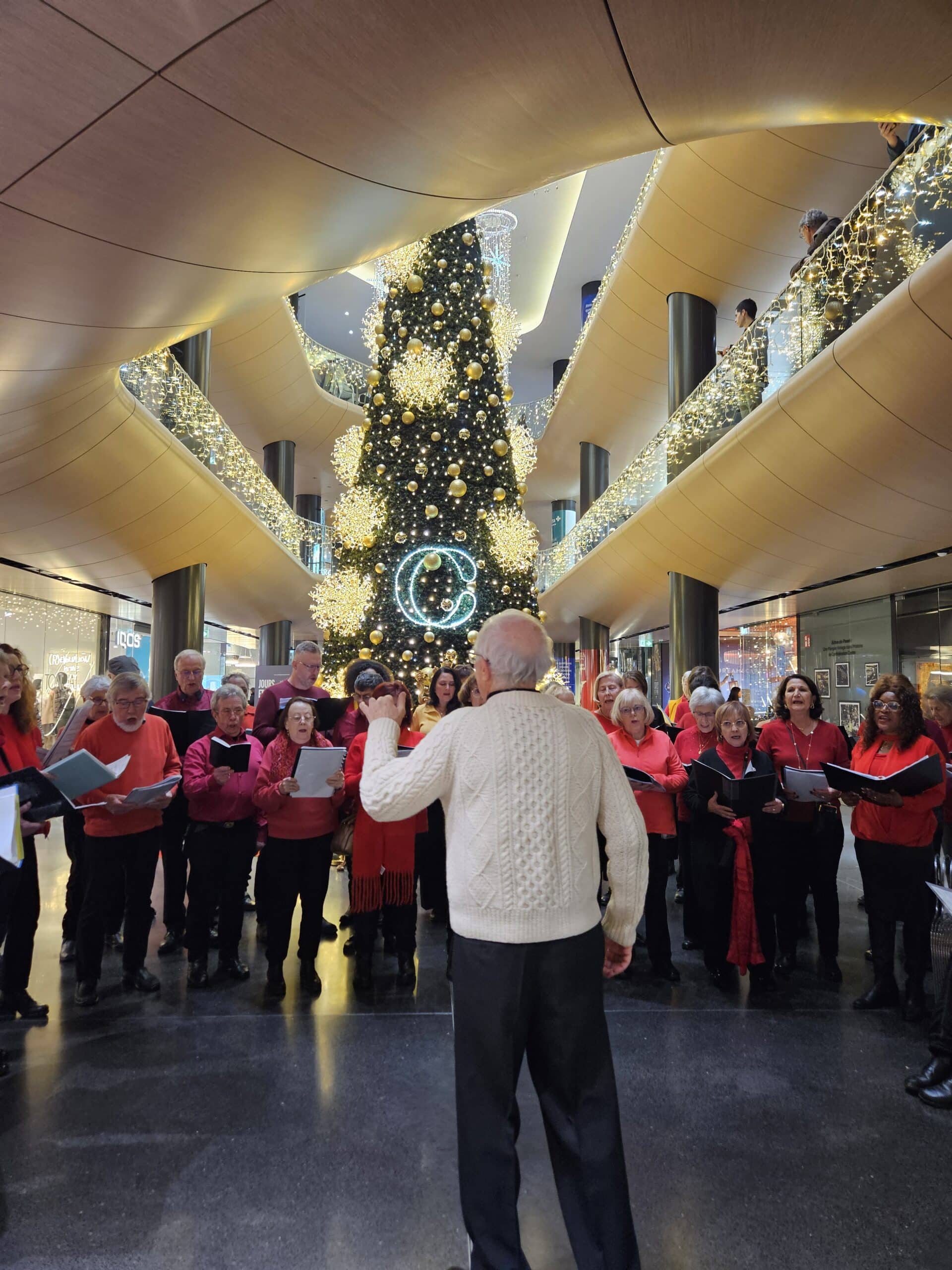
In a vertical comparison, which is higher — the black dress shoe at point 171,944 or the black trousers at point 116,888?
the black trousers at point 116,888

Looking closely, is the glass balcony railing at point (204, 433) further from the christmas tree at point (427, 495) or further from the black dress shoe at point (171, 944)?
the black dress shoe at point (171, 944)

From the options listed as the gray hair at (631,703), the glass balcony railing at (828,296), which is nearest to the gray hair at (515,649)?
the gray hair at (631,703)

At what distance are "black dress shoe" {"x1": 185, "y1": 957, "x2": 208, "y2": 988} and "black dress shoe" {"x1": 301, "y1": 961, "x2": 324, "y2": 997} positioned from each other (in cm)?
53

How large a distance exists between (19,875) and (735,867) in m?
3.64

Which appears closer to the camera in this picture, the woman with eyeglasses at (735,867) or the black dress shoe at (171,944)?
the woman with eyeglasses at (735,867)

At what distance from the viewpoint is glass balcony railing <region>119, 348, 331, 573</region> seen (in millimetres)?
8750

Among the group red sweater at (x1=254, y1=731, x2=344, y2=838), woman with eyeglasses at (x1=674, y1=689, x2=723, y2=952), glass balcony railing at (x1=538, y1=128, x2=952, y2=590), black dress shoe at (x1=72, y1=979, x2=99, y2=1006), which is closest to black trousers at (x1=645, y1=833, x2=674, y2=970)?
woman with eyeglasses at (x1=674, y1=689, x2=723, y2=952)

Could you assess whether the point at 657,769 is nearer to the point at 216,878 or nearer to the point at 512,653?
the point at 216,878

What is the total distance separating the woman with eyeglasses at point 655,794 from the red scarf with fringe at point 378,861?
1.30 meters

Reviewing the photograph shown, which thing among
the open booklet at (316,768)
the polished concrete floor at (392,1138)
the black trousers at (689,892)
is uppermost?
the open booklet at (316,768)

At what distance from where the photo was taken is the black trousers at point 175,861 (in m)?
5.21

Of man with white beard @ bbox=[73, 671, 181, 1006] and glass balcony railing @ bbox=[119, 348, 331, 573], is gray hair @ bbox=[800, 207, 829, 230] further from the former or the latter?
man with white beard @ bbox=[73, 671, 181, 1006]

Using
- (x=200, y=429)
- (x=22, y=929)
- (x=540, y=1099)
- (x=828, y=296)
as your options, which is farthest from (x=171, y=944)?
(x=828, y=296)

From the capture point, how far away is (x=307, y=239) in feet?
13.7
